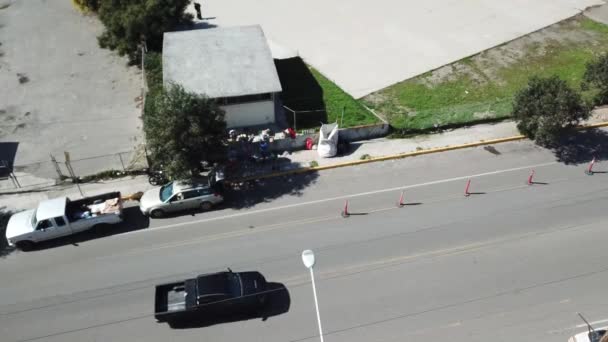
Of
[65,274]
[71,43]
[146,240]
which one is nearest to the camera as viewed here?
[65,274]

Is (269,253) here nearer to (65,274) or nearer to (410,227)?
(410,227)

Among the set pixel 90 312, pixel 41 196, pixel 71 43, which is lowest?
pixel 90 312

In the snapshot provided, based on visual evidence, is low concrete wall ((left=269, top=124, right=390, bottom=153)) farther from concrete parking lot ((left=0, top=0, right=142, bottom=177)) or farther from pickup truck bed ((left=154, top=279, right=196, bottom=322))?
pickup truck bed ((left=154, top=279, right=196, bottom=322))

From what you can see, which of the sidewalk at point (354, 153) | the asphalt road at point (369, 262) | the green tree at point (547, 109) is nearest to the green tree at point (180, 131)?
the asphalt road at point (369, 262)

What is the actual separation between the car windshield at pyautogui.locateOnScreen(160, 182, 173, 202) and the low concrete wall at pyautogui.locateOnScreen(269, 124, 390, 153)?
5.93 metres

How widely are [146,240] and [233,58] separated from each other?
1172 centimetres

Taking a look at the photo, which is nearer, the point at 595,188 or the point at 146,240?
the point at 146,240

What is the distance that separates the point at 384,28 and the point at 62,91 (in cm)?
2288

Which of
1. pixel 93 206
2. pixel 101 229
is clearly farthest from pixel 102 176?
pixel 101 229

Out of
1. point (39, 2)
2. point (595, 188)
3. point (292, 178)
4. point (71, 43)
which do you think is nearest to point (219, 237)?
point (292, 178)

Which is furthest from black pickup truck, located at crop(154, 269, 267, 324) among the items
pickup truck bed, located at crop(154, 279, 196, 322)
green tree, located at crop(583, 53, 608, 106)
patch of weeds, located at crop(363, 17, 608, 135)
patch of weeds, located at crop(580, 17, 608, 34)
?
patch of weeds, located at crop(580, 17, 608, 34)

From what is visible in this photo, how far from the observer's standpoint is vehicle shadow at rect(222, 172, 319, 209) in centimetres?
2247

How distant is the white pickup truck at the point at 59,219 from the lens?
1988cm

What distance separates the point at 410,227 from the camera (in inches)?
813
